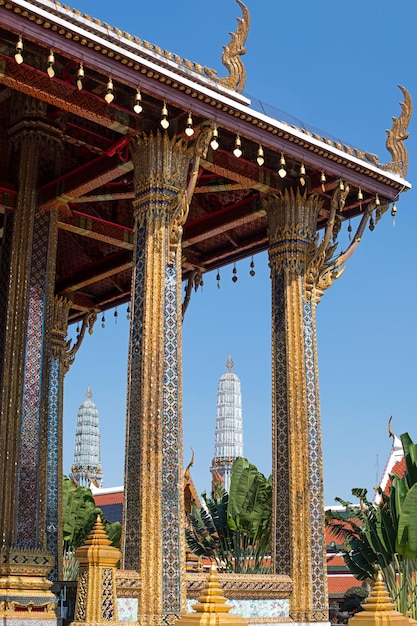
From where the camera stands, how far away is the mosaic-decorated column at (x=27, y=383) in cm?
1091

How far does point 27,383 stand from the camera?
1196cm

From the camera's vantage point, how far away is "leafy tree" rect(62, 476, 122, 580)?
24141 millimetres

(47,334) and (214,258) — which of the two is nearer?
(47,334)

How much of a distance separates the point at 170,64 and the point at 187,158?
3.65 feet

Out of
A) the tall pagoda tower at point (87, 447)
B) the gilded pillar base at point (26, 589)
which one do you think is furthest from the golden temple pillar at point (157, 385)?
the tall pagoda tower at point (87, 447)

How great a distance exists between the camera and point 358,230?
44.2 ft

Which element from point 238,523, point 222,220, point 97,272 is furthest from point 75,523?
point 222,220

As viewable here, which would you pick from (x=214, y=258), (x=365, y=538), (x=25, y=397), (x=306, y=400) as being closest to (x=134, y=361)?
(x=25, y=397)

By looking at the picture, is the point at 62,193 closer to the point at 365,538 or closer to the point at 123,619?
the point at 123,619

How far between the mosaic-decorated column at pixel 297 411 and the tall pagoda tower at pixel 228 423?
4764 cm

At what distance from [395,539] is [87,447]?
159 ft

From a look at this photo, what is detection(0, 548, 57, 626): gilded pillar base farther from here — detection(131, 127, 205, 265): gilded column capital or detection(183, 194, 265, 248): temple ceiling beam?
detection(183, 194, 265, 248): temple ceiling beam

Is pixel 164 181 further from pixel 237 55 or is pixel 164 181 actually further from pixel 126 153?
pixel 237 55

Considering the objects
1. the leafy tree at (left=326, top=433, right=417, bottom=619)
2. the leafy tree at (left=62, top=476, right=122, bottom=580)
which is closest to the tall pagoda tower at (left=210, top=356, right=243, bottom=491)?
the leafy tree at (left=62, top=476, right=122, bottom=580)
